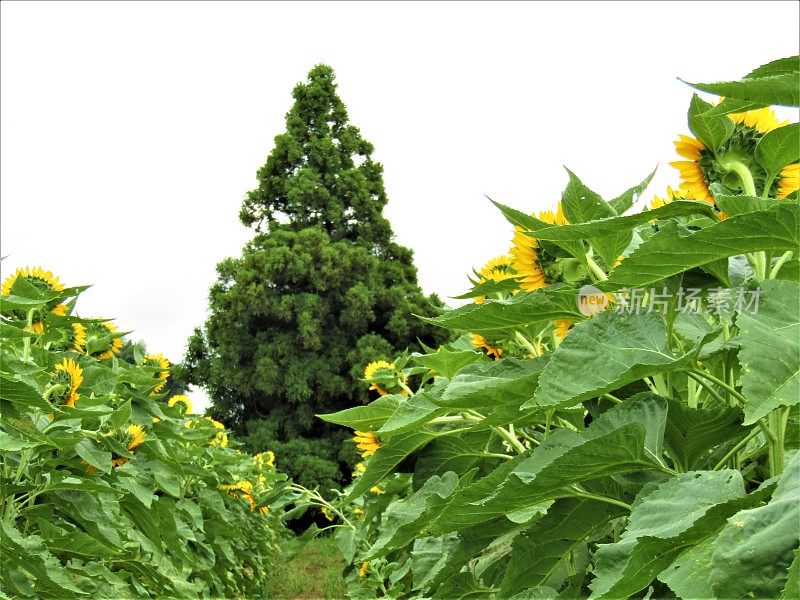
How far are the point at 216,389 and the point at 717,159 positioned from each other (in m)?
14.4

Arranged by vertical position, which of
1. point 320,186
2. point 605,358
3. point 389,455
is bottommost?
point 389,455

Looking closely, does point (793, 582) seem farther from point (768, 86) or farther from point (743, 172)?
point (743, 172)

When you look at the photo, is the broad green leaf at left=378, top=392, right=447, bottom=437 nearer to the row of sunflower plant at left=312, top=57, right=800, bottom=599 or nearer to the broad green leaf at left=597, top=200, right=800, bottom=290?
the row of sunflower plant at left=312, top=57, right=800, bottom=599

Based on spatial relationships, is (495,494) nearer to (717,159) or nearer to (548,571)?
(548,571)

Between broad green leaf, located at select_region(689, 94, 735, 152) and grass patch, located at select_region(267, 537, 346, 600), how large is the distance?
17.9 feet

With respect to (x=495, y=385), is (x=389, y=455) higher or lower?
lower

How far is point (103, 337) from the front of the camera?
9.14 feet

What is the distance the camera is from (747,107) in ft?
3.10

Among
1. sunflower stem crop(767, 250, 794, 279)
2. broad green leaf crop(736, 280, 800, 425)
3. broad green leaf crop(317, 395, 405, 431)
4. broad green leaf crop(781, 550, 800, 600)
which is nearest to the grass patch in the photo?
broad green leaf crop(317, 395, 405, 431)

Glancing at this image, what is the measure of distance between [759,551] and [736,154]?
0.62 m

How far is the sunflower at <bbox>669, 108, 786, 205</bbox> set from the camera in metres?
1.12

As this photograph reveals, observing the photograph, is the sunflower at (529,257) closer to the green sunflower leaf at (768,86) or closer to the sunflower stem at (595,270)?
the sunflower stem at (595,270)

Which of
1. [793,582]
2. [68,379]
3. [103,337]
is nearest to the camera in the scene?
[793,582]

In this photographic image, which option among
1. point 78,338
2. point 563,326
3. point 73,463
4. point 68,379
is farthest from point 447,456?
point 78,338
